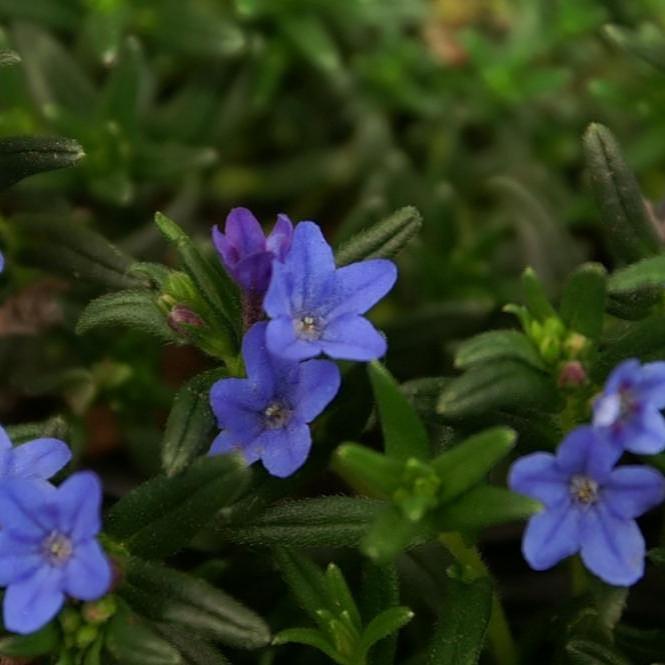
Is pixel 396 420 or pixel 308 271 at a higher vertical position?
pixel 308 271

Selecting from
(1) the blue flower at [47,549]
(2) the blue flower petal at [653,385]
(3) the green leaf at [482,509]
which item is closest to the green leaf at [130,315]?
(1) the blue flower at [47,549]

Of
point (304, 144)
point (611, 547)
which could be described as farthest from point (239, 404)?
point (304, 144)

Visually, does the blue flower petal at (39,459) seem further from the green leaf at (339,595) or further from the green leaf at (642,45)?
the green leaf at (642,45)

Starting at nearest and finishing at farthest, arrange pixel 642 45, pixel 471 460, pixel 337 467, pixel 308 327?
pixel 471 460
pixel 308 327
pixel 337 467
pixel 642 45

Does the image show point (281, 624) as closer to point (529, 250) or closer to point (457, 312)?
point (457, 312)

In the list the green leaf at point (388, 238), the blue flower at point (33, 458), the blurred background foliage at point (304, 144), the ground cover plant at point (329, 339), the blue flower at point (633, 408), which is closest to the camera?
the blue flower at point (633, 408)

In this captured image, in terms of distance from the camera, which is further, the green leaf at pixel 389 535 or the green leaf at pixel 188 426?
the green leaf at pixel 188 426

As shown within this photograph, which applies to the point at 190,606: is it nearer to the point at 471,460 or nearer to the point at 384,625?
the point at 384,625

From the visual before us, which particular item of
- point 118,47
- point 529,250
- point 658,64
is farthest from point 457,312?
point 118,47
